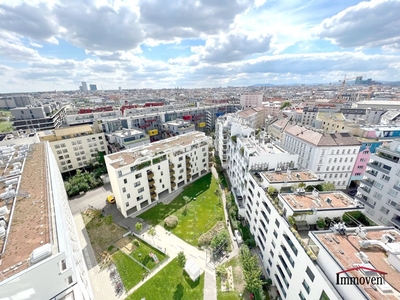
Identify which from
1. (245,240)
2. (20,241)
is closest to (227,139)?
(245,240)

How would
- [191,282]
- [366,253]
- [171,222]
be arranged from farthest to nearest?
[171,222] → [191,282] → [366,253]

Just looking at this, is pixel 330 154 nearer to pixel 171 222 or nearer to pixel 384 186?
pixel 384 186

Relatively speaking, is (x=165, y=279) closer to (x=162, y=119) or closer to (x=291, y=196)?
(x=291, y=196)

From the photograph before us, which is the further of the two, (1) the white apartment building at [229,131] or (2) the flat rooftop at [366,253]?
(1) the white apartment building at [229,131]

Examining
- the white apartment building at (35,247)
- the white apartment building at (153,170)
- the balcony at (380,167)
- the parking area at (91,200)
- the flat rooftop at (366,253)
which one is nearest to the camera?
the white apartment building at (35,247)

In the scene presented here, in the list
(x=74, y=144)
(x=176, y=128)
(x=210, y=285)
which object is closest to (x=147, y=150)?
(x=210, y=285)

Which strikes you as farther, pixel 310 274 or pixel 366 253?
pixel 310 274

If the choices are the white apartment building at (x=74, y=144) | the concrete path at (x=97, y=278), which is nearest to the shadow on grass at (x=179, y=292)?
the concrete path at (x=97, y=278)

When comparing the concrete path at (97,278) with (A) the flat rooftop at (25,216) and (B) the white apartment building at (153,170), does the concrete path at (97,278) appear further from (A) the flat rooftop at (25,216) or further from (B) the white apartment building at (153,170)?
(A) the flat rooftop at (25,216)
